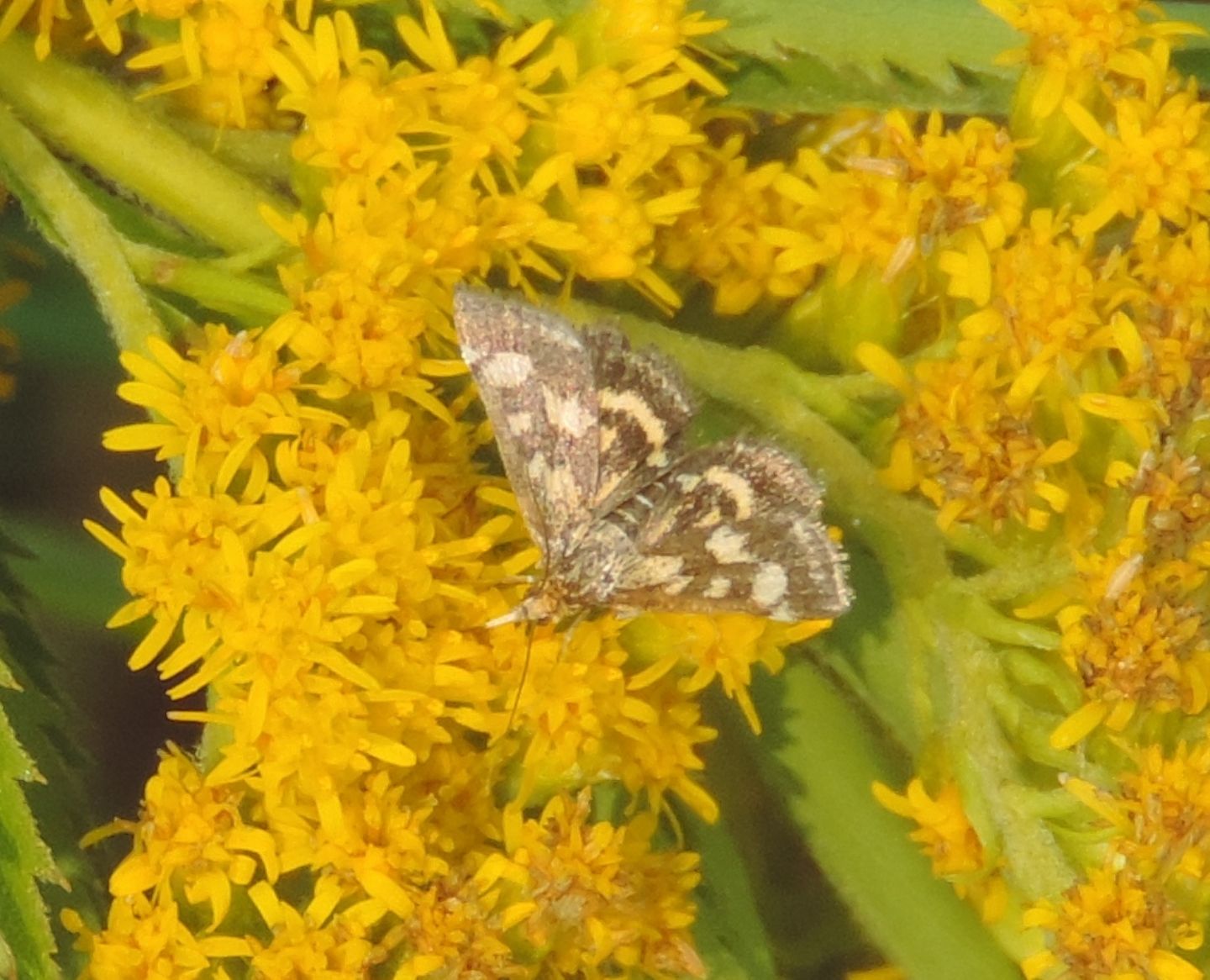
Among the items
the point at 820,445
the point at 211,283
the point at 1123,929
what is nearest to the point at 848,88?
the point at 820,445

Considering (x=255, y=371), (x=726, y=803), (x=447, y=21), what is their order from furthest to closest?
1. (x=726, y=803)
2. (x=447, y=21)
3. (x=255, y=371)

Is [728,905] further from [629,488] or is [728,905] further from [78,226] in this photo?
[78,226]

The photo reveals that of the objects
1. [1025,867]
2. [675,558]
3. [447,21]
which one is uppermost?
[447,21]

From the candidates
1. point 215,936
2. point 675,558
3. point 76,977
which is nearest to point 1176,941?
point 675,558

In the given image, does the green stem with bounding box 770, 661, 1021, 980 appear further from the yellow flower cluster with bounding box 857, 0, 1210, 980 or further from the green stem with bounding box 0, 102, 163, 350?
the green stem with bounding box 0, 102, 163, 350

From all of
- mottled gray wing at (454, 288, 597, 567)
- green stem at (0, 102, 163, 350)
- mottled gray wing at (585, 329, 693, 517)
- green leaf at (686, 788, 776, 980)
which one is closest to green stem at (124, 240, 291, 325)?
green stem at (0, 102, 163, 350)

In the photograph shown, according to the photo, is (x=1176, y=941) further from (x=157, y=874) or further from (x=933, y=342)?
(x=157, y=874)

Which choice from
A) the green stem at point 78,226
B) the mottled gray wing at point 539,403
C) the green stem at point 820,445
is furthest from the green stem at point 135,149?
the green stem at point 820,445
